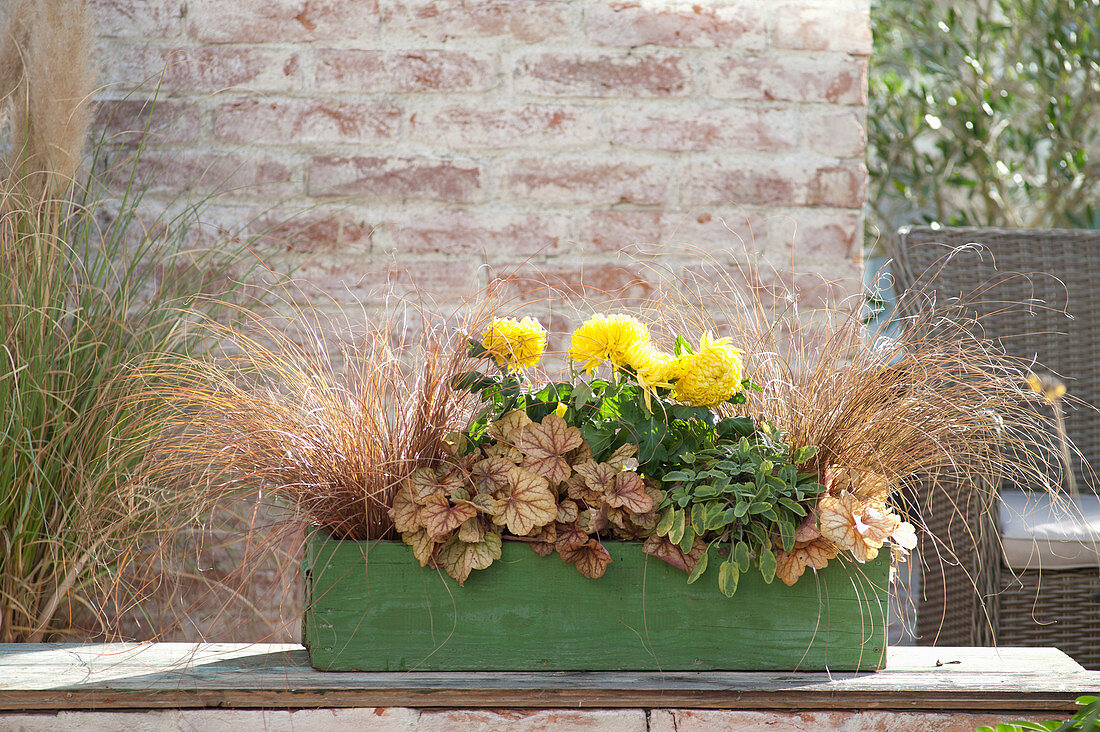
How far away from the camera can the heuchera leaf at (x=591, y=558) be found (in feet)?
3.14

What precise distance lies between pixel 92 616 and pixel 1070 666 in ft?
4.72

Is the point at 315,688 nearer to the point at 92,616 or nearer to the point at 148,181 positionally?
the point at 92,616

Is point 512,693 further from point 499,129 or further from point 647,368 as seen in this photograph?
point 499,129

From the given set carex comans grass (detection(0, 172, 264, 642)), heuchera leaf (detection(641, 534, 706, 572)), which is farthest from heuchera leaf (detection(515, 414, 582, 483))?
carex comans grass (detection(0, 172, 264, 642))

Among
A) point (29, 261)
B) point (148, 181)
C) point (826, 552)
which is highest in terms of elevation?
point (148, 181)

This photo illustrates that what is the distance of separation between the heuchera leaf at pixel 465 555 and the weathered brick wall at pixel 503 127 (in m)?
0.86

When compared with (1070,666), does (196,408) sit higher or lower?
higher

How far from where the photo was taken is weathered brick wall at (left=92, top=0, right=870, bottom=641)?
5.74ft

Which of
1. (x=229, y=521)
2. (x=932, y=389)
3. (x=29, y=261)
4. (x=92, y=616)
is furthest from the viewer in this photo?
(x=229, y=521)

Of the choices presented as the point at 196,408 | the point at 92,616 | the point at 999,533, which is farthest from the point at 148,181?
the point at 999,533

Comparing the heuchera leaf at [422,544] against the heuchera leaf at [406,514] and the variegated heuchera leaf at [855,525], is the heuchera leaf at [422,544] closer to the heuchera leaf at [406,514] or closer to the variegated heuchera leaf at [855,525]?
the heuchera leaf at [406,514]

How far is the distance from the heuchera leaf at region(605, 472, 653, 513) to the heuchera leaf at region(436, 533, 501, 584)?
13 centimetres

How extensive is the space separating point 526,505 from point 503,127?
102cm

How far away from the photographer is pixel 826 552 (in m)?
0.97
